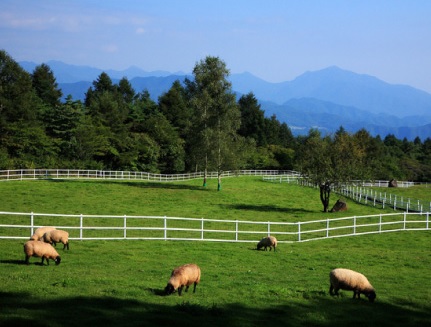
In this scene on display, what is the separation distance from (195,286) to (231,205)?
105 ft

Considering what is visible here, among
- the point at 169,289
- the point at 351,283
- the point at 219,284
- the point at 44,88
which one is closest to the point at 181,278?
the point at 169,289

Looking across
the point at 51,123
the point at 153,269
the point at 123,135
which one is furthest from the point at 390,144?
the point at 153,269

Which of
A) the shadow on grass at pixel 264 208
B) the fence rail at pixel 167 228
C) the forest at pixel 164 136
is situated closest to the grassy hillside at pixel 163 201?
the shadow on grass at pixel 264 208

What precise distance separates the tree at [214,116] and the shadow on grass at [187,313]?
43.1 m

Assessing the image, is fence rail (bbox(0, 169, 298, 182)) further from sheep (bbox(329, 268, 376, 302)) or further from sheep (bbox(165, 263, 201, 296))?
sheep (bbox(329, 268, 376, 302))

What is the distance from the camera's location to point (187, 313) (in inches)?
446

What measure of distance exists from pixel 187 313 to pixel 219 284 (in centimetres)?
431

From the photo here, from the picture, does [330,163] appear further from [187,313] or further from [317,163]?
[187,313]

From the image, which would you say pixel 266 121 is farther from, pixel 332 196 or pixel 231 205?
pixel 231 205

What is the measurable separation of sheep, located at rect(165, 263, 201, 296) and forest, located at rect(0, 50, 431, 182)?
30.8m

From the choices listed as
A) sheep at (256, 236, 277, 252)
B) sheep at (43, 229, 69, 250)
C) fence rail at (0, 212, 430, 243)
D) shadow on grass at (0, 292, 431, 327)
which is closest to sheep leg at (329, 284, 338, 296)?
shadow on grass at (0, 292, 431, 327)

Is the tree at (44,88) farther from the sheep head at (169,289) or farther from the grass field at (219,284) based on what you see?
the sheep head at (169,289)

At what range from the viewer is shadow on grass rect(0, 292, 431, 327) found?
1038 centimetres

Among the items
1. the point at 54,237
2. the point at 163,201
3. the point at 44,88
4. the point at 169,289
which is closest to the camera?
the point at 169,289
